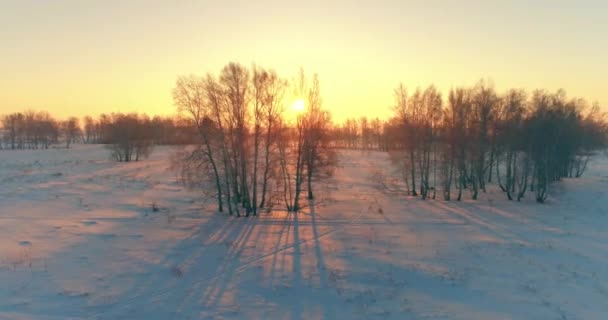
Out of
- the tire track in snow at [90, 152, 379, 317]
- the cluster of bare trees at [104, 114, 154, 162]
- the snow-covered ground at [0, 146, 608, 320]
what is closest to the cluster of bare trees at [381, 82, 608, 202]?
the snow-covered ground at [0, 146, 608, 320]

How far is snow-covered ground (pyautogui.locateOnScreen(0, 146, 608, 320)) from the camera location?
10.4m

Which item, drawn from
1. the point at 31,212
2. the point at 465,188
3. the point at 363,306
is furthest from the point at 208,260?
the point at 465,188

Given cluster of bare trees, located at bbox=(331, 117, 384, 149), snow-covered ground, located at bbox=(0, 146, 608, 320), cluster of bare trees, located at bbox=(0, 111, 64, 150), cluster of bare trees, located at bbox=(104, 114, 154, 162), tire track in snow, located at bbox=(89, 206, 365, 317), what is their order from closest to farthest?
1. tire track in snow, located at bbox=(89, 206, 365, 317)
2. snow-covered ground, located at bbox=(0, 146, 608, 320)
3. cluster of bare trees, located at bbox=(104, 114, 154, 162)
4. cluster of bare trees, located at bbox=(0, 111, 64, 150)
5. cluster of bare trees, located at bbox=(331, 117, 384, 149)

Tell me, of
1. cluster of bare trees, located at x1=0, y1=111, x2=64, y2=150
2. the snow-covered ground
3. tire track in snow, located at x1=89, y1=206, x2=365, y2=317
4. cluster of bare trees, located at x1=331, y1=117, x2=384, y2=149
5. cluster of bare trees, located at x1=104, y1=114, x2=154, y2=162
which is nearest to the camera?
tire track in snow, located at x1=89, y1=206, x2=365, y2=317

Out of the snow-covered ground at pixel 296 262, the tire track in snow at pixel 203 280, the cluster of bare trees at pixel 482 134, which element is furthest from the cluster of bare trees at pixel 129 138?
the tire track in snow at pixel 203 280

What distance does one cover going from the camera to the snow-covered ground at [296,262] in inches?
410

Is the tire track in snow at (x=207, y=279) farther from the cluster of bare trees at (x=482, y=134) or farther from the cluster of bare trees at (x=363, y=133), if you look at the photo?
the cluster of bare trees at (x=363, y=133)

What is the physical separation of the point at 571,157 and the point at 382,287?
4257 centimetres

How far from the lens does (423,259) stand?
1472 cm

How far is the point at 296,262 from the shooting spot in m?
14.5

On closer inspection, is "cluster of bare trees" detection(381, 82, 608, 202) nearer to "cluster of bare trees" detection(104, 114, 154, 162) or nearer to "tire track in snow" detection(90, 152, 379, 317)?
"tire track in snow" detection(90, 152, 379, 317)

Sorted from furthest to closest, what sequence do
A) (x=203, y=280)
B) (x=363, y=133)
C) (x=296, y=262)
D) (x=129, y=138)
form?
1. (x=363, y=133)
2. (x=129, y=138)
3. (x=296, y=262)
4. (x=203, y=280)

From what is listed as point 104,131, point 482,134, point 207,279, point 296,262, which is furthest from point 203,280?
point 104,131

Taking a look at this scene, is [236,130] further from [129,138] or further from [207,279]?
[129,138]
